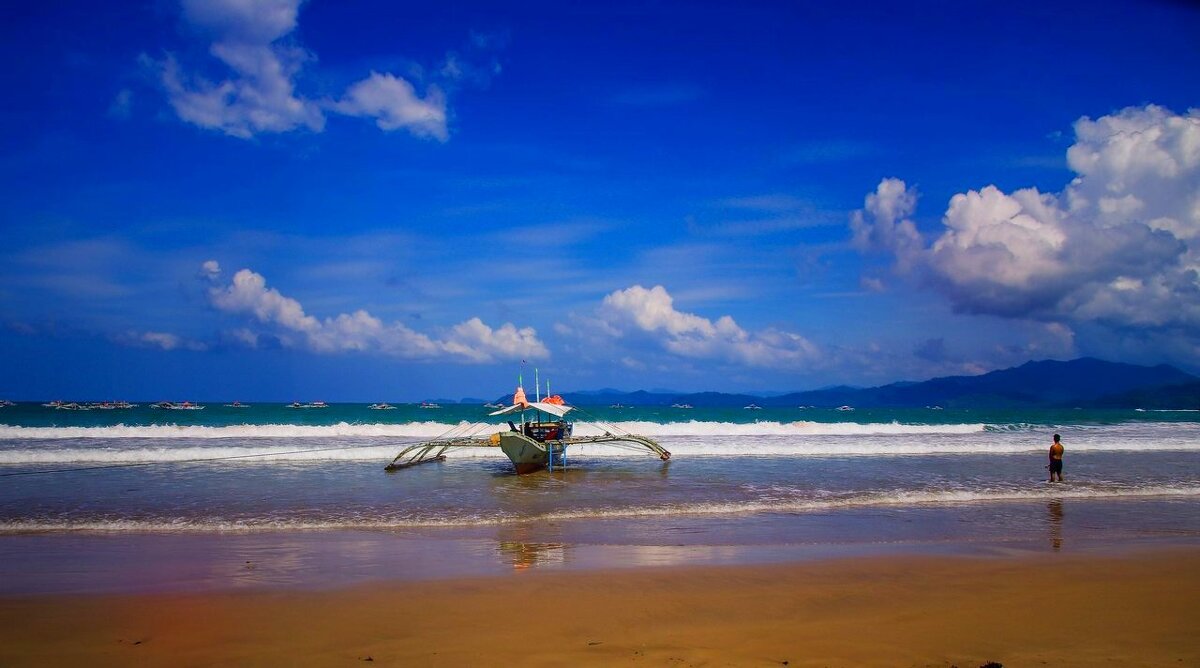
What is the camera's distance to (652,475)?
70.0 feet

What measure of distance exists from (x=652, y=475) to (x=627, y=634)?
14.7m

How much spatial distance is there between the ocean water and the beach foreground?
3.55 ft

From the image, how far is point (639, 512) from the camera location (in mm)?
14594

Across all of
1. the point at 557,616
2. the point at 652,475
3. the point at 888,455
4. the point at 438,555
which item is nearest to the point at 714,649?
the point at 557,616

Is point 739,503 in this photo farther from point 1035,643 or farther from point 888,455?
point 888,455

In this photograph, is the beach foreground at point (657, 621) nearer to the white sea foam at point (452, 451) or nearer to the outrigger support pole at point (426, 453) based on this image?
the outrigger support pole at point (426, 453)

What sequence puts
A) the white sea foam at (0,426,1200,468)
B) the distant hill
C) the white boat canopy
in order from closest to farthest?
1. the white boat canopy
2. the white sea foam at (0,426,1200,468)
3. the distant hill

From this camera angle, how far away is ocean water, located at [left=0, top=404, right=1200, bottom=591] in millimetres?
10633

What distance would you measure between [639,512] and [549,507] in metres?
2.03

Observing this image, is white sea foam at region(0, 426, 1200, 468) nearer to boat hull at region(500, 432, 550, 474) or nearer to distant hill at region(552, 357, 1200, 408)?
boat hull at region(500, 432, 550, 474)

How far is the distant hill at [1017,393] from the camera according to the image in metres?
126

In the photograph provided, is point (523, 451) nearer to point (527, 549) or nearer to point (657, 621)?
point (527, 549)

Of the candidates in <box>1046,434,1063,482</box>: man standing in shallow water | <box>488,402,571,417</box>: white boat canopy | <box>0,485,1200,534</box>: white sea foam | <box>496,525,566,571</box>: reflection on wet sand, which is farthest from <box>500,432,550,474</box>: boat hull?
<box>1046,434,1063,482</box>: man standing in shallow water

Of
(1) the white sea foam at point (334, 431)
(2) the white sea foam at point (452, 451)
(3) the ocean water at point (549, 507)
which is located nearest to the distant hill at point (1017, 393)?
(1) the white sea foam at point (334, 431)
